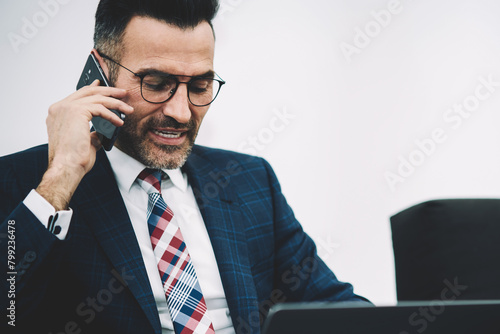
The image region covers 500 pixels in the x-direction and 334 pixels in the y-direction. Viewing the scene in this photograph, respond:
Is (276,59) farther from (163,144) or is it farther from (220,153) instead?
(163,144)

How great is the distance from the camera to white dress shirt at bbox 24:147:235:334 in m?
1.05

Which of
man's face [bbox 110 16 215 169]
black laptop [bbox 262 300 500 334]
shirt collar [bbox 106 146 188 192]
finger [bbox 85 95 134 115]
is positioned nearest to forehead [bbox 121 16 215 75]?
man's face [bbox 110 16 215 169]

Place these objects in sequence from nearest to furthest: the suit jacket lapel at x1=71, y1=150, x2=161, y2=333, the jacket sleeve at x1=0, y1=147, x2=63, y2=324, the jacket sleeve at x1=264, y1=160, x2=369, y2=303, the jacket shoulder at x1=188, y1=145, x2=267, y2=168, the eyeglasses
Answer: the jacket sleeve at x1=0, y1=147, x2=63, y2=324 → the suit jacket lapel at x1=71, y1=150, x2=161, y2=333 → the eyeglasses → the jacket sleeve at x1=264, y1=160, x2=369, y2=303 → the jacket shoulder at x1=188, y1=145, x2=267, y2=168

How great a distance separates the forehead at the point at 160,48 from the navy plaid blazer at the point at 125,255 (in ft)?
0.85

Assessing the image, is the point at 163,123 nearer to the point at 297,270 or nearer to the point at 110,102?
the point at 110,102

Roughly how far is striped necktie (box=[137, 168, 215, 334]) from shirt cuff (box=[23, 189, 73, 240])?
0.21 metres

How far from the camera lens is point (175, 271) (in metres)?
1.04

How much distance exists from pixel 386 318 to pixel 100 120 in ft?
2.53

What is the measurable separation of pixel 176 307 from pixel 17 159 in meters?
0.50

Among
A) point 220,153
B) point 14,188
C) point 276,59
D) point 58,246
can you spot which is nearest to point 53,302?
point 58,246

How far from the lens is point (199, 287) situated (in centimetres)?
105

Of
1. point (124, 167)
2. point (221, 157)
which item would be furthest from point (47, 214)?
point (221, 157)

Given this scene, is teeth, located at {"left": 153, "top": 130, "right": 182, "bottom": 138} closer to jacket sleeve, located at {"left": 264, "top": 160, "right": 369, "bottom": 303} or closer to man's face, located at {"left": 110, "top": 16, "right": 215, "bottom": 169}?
man's face, located at {"left": 110, "top": 16, "right": 215, "bottom": 169}

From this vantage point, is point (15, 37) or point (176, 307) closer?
point (176, 307)
